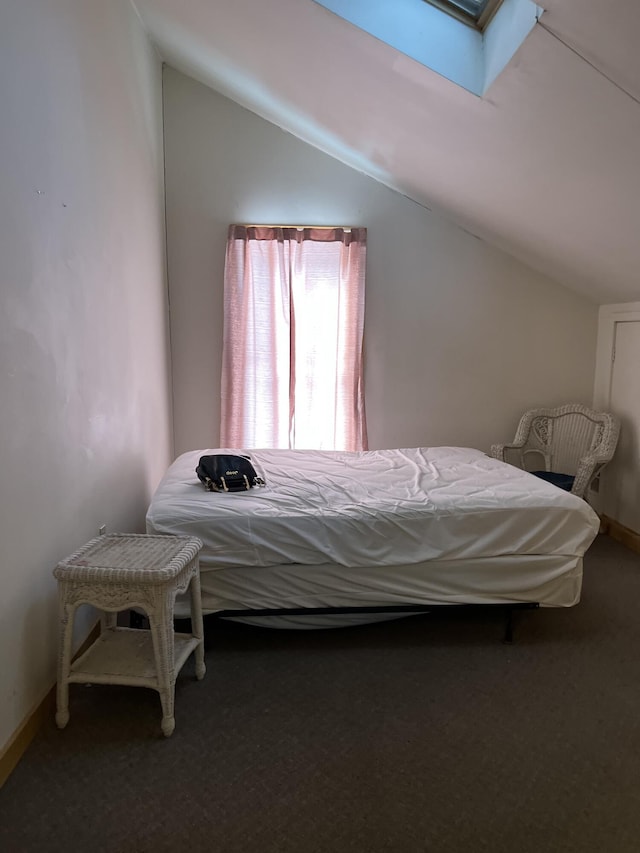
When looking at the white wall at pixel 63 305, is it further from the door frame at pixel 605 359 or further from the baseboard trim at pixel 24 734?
the door frame at pixel 605 359

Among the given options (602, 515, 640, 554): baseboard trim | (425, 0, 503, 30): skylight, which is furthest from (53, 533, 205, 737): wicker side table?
(602, 515, 640, 554): baseboard trim

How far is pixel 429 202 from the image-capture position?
376 centimetres

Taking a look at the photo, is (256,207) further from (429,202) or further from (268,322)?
(429,202)

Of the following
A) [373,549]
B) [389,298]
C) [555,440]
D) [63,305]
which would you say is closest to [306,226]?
[389,298]

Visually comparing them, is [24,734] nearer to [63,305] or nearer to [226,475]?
[226,475]

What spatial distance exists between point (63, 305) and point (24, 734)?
145cm

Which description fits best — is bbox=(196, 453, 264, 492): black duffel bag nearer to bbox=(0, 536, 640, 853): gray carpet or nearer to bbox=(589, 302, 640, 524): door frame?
bbox=(0, 536, 640, 853): gray carpet

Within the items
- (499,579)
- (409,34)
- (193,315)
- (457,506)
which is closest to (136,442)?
(193,315)

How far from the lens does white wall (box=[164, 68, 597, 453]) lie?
149 inches

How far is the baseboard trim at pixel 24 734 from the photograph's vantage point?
164 centimetres

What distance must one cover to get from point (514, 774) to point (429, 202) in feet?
10.8

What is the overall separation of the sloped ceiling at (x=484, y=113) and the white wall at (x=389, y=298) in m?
0.16

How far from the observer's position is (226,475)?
2.64m

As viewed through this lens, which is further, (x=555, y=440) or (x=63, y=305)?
(x=555, y=440)
